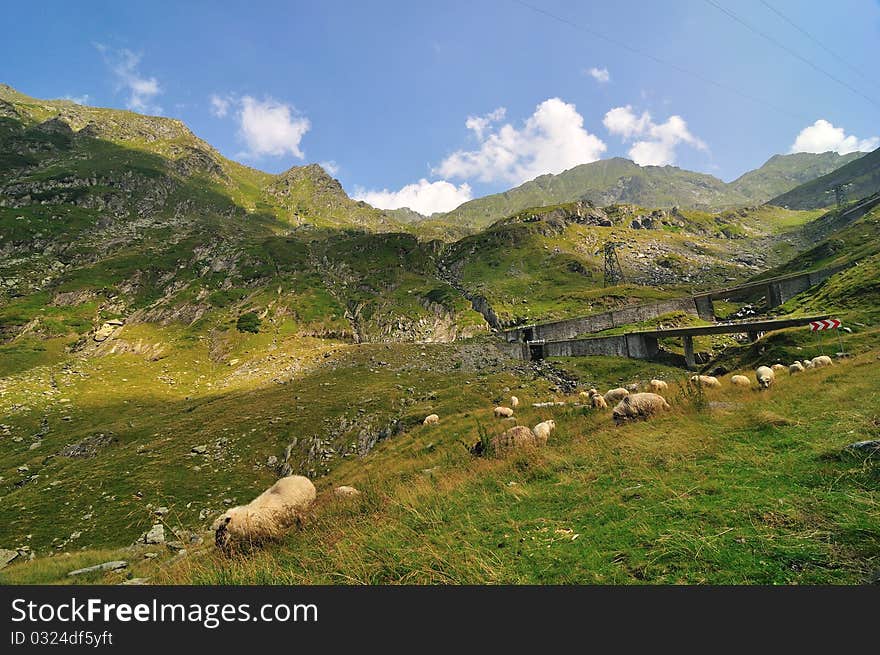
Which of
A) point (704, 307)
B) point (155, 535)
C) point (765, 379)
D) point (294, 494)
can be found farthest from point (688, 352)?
point (155, 535)

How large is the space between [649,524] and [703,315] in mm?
74850

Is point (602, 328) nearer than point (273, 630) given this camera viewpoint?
No

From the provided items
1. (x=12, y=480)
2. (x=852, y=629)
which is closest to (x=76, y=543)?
(x=12, y=480)

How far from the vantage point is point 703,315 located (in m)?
64.4

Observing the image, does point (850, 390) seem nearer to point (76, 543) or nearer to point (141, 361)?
point (76, 543)

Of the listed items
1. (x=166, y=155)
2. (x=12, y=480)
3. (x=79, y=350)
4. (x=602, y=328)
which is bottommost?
(x=12, y=480)

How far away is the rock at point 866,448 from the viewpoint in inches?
235

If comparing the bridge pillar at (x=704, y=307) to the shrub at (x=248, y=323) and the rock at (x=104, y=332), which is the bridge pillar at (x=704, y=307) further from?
the rock at (x=104, y=332)

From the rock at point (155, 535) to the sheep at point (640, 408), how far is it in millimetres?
20743

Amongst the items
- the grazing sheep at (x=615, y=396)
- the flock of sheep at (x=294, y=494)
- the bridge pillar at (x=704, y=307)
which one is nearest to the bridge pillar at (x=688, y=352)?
the bridge pillar at (x=704, y=307)

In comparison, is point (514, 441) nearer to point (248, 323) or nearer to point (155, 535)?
point (155, 535)

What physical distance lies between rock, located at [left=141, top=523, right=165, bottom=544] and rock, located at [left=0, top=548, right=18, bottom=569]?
4.60 m

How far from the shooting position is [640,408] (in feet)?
40.9

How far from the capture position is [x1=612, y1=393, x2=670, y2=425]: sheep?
1237cm
